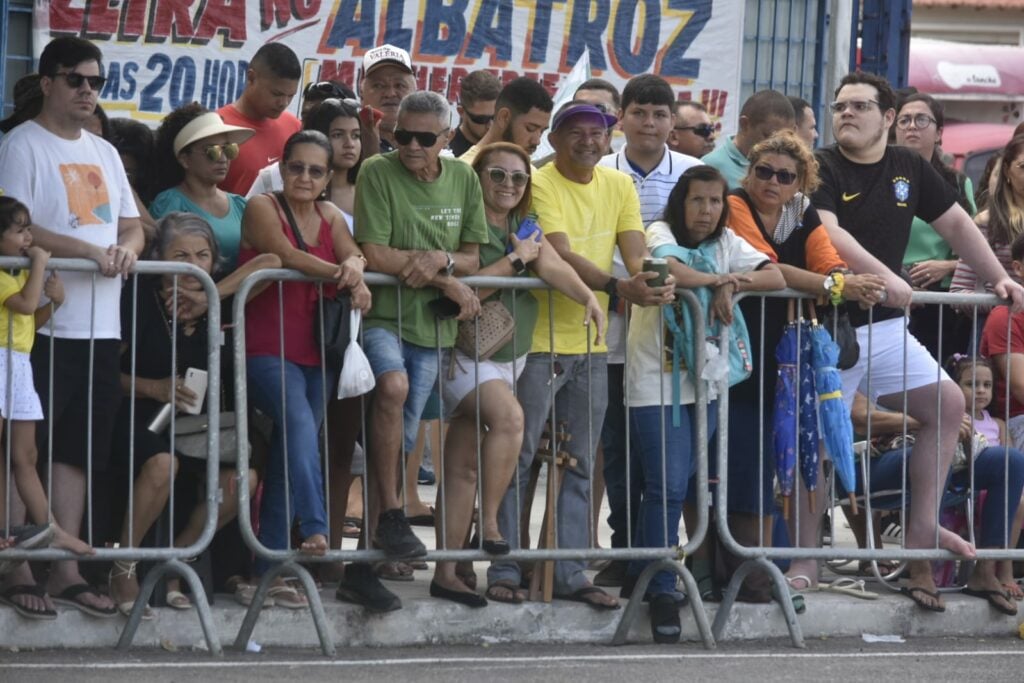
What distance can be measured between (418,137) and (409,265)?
52 centimetres

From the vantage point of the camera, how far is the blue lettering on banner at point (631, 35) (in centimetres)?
1277

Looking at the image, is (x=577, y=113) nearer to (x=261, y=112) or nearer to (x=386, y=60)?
(x=386, y=60)

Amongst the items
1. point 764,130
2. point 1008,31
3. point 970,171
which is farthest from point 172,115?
point 1008,31

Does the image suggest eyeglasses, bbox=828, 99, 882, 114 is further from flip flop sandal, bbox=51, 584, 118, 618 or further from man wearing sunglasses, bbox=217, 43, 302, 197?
flip flop sandal, bbox=51, 584, 118, 618

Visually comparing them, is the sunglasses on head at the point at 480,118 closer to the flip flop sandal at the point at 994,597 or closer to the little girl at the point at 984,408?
the little girl at the point at 984,408

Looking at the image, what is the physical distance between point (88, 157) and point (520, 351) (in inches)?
74.6

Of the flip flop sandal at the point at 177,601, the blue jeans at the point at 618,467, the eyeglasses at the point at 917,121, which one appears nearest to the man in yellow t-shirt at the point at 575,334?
the blue jeans at the point at 618,467

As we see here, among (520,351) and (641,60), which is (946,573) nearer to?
(520,351)

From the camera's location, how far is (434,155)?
747 centimetres

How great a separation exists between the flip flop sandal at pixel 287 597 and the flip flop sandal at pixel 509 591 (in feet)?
2.55

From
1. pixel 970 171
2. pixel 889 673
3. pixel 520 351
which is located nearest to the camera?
pixel 889 673

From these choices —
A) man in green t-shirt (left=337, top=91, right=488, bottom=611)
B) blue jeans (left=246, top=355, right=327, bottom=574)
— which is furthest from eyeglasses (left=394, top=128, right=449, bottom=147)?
blue jeans (left=246, top=355, right=327, bottom=574)

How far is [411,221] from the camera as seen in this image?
24.3ft

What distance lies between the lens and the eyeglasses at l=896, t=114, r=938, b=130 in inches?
398
